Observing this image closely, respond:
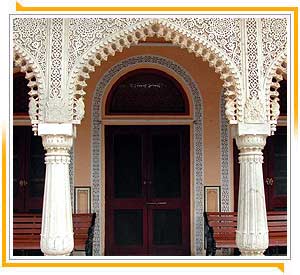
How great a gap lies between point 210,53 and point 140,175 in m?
2.87

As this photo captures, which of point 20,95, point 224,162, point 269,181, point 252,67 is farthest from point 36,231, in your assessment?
point 252,67

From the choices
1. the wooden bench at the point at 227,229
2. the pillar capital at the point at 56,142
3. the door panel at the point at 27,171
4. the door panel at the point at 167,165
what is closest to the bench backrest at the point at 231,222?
the wooden bench at the point at 227,229

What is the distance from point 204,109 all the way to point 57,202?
3.29m

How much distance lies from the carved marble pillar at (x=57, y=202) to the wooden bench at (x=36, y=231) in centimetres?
131

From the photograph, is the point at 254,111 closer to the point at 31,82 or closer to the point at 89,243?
the point at 31,82

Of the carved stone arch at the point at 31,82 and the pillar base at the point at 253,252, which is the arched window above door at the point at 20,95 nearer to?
the carved stone arch at the point at 31,82

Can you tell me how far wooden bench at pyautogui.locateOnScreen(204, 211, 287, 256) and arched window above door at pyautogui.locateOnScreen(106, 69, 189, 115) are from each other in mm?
1609

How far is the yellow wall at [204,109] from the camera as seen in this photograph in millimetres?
9266

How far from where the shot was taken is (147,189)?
9.34m

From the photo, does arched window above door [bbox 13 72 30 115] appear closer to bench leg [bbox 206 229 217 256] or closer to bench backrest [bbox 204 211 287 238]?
bench backrest [bbox 204 211 287 238]

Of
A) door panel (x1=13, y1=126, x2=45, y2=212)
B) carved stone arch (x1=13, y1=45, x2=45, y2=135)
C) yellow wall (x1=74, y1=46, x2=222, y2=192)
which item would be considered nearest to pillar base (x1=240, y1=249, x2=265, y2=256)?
yellow wall (x1=74, y1=46, x2=222, y2=192)

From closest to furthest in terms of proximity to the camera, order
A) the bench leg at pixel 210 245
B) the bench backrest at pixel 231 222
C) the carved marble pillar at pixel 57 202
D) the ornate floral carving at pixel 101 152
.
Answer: the carved marble pillar at pixel 57 202 < the bench leg at pixel 210 245 < the bench backrest at pixel 231 222 < the ornate floral carving at pixel 101 152

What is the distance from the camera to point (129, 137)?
30.8 ft

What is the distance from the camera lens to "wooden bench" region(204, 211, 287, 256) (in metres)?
8.37
